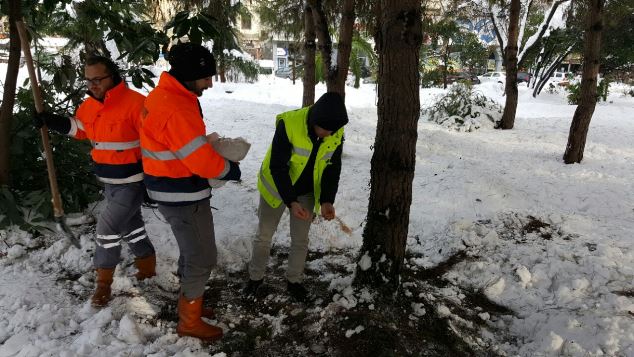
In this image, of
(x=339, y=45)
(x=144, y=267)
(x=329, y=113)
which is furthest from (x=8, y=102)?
(x=339, y=45)

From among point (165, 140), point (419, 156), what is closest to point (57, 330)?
point (165, 140)

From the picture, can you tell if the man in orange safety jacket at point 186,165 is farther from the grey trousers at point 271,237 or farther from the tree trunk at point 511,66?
the tree trunk at point 511,66

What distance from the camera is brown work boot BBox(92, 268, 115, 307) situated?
2.88 m

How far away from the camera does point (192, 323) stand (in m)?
2.67

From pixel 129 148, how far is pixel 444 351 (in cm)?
243

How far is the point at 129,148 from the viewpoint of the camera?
2.75 metres

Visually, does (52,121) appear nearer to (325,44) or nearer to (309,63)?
(325,44)

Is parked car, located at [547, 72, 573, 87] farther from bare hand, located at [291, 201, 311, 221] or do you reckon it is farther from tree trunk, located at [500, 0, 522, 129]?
bare hand, located at [291, 201, 311, 221]

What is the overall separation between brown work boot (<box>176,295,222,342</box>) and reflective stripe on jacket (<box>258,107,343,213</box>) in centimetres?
85

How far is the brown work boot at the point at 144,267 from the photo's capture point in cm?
328

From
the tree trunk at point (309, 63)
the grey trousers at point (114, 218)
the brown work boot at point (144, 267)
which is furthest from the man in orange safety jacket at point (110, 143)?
the tree trunk at point (309, 63)

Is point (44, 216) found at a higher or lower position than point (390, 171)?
lower

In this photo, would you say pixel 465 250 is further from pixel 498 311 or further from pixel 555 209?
pixel 555 209

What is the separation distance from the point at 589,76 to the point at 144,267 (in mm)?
7080
